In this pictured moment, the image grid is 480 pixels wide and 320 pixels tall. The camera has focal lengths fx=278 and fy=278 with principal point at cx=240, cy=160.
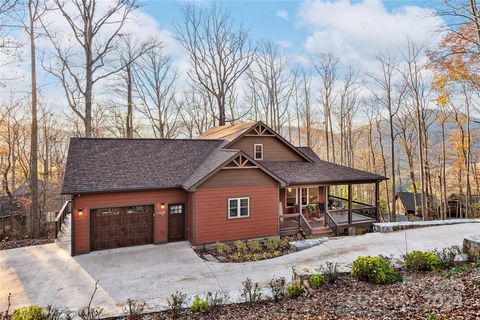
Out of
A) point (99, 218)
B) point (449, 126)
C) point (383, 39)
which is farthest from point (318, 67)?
point (99, 218)

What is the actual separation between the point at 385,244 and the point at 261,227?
213 inches

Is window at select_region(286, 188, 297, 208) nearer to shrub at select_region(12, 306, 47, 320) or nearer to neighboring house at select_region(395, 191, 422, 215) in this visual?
shrub at select_region(12, 306, 47, 320)

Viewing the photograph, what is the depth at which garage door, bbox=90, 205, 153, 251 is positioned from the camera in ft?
39.1

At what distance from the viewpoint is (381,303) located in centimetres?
574

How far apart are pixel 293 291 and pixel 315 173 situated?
1013 centimetres

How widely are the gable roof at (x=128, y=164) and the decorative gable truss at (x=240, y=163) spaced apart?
2434mm

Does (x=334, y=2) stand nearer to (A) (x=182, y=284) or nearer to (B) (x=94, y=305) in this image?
(A) (x=182, y=284)

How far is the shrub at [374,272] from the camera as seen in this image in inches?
274

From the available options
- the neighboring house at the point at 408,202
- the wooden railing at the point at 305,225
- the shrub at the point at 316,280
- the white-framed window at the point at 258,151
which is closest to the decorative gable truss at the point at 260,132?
the white-framed window at the point at 258,151

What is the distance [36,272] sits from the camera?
9562 mm

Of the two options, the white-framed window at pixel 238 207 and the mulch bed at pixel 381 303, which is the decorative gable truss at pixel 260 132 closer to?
the white-framed window at pixel 238 207

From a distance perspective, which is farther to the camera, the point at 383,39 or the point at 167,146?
the point at 383,39

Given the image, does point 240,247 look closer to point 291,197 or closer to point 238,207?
point 238,207

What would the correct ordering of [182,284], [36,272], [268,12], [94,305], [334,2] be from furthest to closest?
[268,12] → [334,2] → [36,272] → [182,284] → [94,305]
